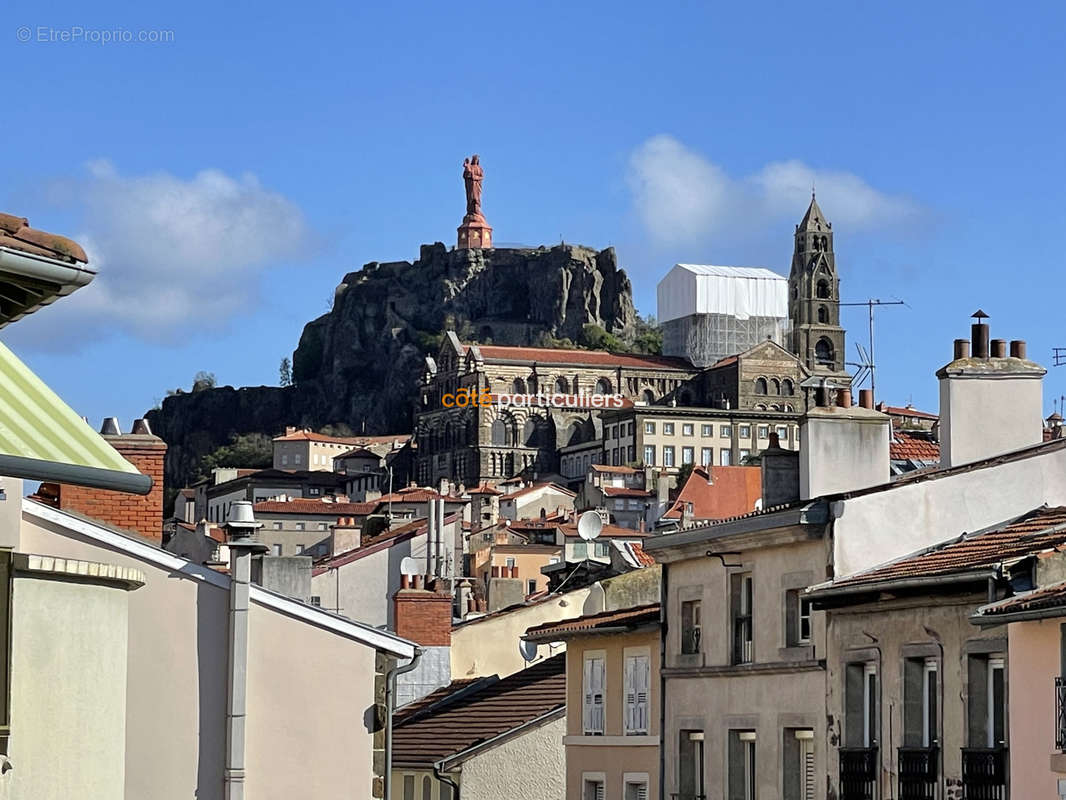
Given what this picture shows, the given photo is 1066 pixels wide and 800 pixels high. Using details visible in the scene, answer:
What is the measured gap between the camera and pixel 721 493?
130 m

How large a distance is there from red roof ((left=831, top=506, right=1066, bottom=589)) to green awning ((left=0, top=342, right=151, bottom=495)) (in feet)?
45.2

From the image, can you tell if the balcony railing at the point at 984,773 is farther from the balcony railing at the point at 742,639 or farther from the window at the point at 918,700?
the balcony railing at the point at 742,639

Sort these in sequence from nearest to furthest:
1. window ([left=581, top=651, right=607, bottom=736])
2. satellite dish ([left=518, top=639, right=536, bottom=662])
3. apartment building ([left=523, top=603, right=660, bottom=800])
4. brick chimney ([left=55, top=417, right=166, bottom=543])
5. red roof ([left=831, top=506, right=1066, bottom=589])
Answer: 1. brick chimney ([left=55, top=417, right=166, bottom=543])
2. red roof ([left=831, top=506, right=1066, bottom=589])
3. apartment building ([left=523, top=603, right=660, bottom=800])
4. window ([left=581, top=651, right=607, bottom=736])
5. satellite dish ([left=518, top=639, right=536, bottom=662])

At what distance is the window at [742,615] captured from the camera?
27859 millimetres

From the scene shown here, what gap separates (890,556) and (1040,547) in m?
4.77

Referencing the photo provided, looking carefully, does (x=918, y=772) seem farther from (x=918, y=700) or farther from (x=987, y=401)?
(x=987, y=401)

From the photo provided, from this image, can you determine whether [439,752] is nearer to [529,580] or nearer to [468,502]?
[529,580]

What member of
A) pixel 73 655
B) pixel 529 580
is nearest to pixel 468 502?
pixel 529 580

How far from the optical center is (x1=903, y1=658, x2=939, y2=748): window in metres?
22.0

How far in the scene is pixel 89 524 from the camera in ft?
57.7

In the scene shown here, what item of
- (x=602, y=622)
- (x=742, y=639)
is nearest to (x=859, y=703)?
(x=742, y=639)

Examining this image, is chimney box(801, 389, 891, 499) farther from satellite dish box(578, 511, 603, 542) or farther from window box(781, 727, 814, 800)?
satellite dish box(578, 511, 603, 542)

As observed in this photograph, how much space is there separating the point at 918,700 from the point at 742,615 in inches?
239

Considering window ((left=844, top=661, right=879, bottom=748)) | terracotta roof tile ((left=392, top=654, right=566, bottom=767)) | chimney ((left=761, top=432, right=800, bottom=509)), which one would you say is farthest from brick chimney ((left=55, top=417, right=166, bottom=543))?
terracotta roof tile ((left=392, top=654, right=566, bottom=767))
